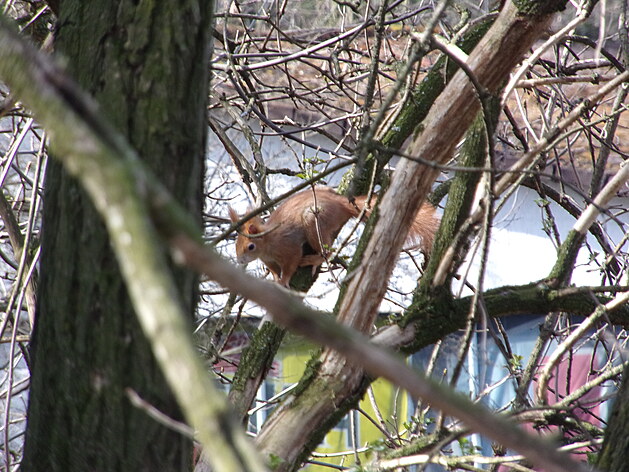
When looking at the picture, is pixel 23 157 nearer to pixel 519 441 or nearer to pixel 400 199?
pixel 400 199

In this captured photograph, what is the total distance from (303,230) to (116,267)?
3.45m

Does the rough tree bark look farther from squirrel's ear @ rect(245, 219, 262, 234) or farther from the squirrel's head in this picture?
squirrel's ear @ rect(245, 219, 262, 234)

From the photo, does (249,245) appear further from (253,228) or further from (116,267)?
(116,267)

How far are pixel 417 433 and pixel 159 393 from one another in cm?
241

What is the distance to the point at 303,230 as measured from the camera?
465cm

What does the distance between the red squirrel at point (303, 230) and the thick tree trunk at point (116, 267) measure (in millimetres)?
2638

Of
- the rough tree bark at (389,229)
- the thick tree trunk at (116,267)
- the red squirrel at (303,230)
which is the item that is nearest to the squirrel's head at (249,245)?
the red squirrel at (303,230)

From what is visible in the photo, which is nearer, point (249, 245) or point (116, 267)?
point (116, 267)

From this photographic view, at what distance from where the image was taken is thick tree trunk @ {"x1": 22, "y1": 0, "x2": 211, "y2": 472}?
1.20 meters

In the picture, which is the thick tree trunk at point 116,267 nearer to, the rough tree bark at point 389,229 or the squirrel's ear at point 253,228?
the rough tree bark at point 389,229

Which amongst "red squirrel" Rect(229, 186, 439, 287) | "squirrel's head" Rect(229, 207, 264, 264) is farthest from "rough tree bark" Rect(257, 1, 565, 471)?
"squirrel's head" Rect(229, 207, 264, 264)

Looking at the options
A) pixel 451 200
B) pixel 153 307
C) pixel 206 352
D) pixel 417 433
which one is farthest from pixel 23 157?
pixel 153 307

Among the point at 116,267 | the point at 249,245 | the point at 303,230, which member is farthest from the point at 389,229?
the point at 249,245

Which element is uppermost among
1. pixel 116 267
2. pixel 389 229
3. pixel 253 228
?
pixel 253 228
